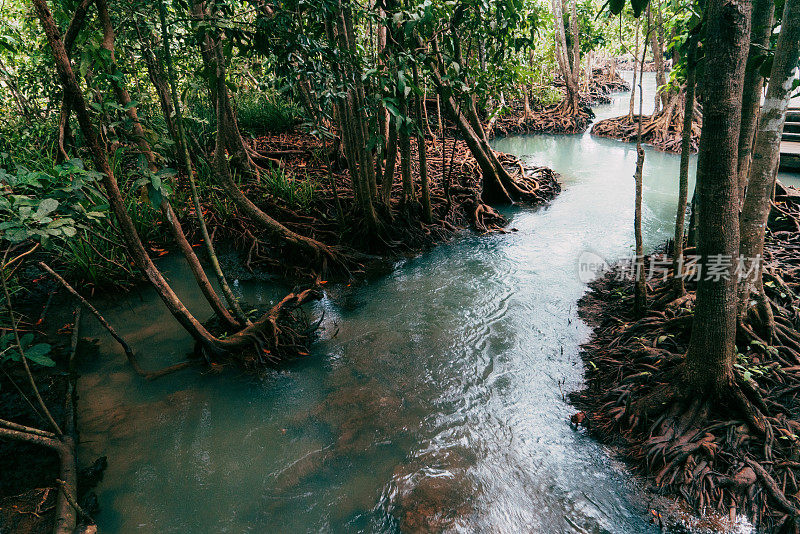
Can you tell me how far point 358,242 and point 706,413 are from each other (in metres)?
4.41

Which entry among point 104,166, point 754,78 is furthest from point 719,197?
point 104,166

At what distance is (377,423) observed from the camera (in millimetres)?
3418

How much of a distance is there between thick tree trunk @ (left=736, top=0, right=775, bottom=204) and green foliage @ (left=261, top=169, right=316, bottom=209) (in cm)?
505

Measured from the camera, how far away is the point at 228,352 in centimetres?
406

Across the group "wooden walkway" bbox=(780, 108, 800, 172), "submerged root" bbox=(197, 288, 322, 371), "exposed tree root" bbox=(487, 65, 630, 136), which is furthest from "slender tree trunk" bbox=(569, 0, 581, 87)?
"submerged root" bbox=(197, 288, 322, 371)

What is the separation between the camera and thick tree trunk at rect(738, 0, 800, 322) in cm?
290

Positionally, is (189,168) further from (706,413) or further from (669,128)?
(669,128)

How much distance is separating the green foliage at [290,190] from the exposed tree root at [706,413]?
434 centimetres

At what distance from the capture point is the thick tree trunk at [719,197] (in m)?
2.25

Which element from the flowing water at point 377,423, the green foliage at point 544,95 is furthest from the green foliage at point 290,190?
the green foliage at point 544,95

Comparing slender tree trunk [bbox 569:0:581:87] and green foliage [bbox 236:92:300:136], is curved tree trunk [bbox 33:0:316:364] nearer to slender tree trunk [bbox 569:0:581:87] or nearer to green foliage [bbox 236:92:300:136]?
green foliage [bbox 236:92:300:136]

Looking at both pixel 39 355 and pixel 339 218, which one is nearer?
pixel 39 355

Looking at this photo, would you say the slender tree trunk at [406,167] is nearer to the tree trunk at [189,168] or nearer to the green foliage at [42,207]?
the tree trunk at [189,168]

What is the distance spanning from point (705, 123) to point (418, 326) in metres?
3.01
